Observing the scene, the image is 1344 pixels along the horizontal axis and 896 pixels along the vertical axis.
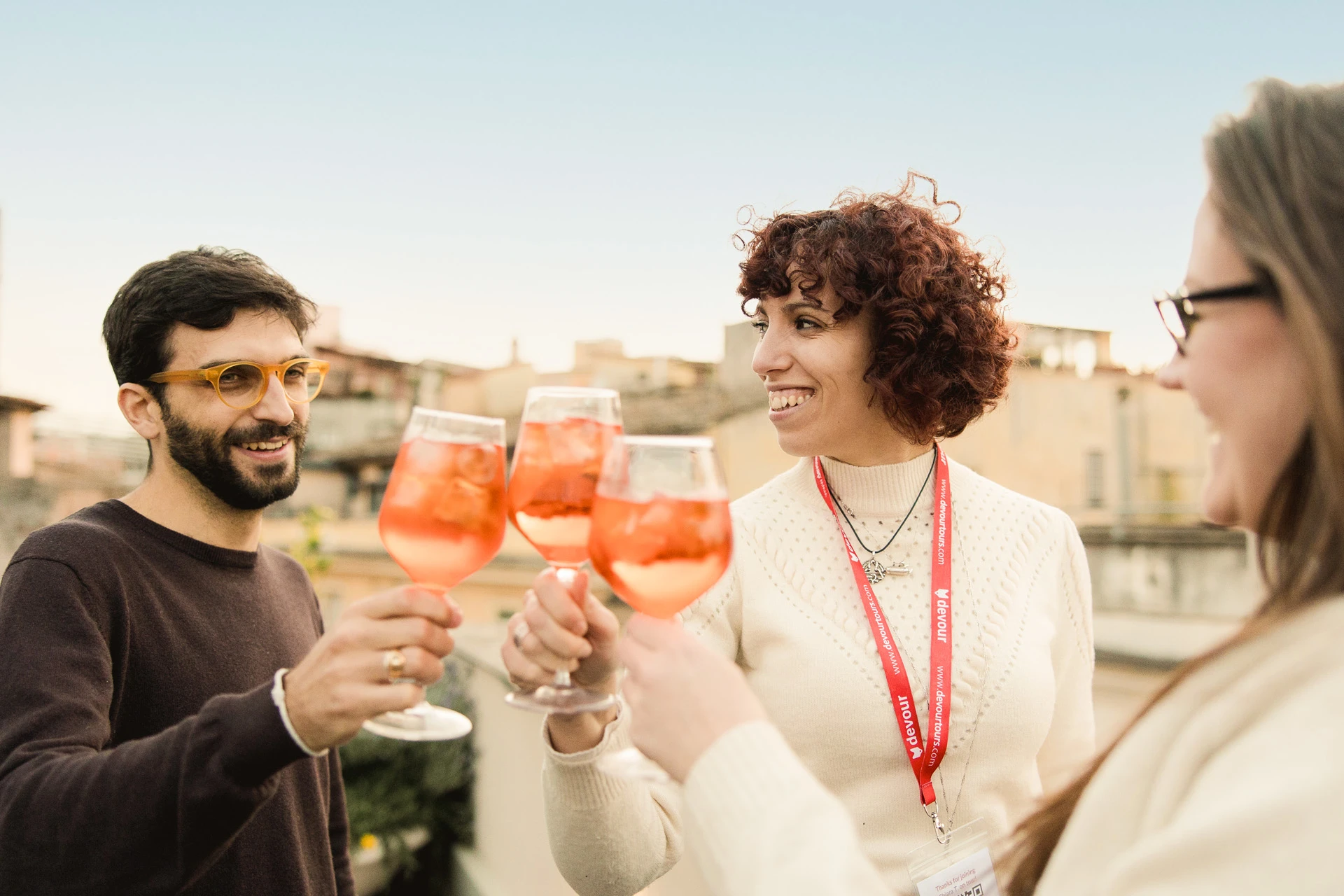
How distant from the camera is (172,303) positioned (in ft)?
6.97

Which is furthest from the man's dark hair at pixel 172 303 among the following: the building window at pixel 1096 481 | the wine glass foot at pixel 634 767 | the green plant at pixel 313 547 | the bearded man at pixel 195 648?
the building window at pixel 1096 481

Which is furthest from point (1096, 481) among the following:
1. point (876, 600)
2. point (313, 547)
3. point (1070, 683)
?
point (876, 600)

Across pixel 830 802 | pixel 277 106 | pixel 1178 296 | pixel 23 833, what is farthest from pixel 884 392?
pixel 277 106

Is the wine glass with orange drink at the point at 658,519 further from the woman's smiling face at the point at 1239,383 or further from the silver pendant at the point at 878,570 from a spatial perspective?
the silver pendant at the point at 878,570

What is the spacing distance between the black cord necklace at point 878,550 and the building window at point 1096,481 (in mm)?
16788

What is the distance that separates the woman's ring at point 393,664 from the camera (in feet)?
4.34

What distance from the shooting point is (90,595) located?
180 cm

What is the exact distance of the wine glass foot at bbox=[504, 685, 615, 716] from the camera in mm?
1427

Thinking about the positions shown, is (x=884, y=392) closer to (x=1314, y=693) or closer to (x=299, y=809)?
(x=1314, y=693)

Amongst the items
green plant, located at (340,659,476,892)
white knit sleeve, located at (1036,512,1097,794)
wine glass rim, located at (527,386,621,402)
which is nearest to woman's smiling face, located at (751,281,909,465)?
white knit sleeve, located at (1036,512,1097,794)

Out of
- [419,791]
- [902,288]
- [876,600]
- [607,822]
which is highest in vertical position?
[902,288]

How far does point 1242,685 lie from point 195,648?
1.91m

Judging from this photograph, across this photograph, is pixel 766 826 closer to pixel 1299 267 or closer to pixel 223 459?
pixel 1299 267

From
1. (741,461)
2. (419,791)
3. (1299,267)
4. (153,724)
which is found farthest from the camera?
(741,461)
